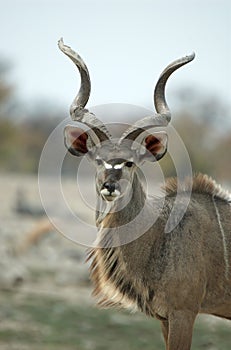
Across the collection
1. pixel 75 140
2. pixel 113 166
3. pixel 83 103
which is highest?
pixel 83 103

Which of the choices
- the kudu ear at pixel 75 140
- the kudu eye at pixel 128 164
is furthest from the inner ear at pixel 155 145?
the kudu ear at pixel 75 140

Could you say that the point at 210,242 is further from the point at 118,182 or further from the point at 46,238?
the point at 46,238

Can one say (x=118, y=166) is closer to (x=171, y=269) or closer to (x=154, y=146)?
(x=154, y=146)

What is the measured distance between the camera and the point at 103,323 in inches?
358

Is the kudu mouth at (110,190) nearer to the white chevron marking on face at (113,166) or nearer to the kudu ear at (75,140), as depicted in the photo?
the white chevron marking on face at (113,166)

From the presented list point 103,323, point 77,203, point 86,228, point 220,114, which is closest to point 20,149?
point 220,114

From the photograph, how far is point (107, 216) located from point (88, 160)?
0.36m

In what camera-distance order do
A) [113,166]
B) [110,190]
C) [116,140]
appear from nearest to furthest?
[110,190]
[113,166]
[116,140]

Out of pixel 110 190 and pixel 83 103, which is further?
pixel 83 103

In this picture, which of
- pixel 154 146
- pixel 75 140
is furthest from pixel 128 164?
pixel 75 140

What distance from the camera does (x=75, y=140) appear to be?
574 centimetres

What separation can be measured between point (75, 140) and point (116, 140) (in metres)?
0.26

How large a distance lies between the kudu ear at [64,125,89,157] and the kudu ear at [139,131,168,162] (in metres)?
0.36

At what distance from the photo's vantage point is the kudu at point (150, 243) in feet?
18.5
